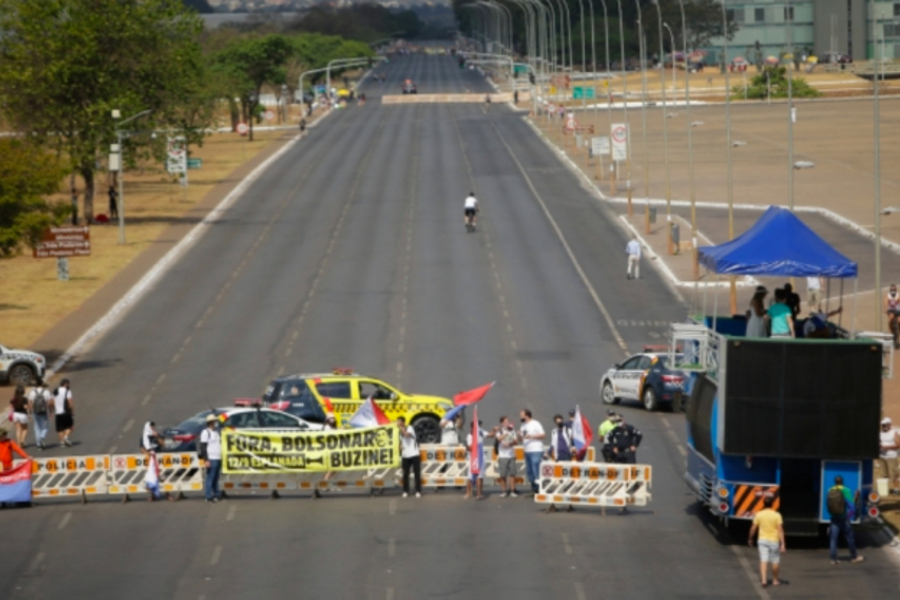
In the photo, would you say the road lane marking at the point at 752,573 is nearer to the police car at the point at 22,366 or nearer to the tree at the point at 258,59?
the police car at the point at 22,366

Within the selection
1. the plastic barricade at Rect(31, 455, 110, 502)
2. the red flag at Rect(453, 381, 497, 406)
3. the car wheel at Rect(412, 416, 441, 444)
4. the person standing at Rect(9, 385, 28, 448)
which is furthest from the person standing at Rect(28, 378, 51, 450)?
the red flag at Rect(453, 381, 497, 406)

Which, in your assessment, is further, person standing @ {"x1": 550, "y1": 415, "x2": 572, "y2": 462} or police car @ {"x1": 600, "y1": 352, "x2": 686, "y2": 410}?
police car @ {"x1": 600, "y1": 352, "x2": 686, "y2": 410}

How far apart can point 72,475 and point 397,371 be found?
1355 cm

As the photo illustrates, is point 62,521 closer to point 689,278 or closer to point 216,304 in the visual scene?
point 216,304

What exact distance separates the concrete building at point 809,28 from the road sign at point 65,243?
4803 inches

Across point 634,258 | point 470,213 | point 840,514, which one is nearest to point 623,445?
point 840,514

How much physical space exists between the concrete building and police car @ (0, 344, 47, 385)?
5306 inches

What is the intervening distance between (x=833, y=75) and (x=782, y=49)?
20572 mm

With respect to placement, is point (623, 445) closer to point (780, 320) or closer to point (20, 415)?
point (780, 320)

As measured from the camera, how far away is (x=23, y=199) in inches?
1693

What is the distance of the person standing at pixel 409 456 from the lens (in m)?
26.4

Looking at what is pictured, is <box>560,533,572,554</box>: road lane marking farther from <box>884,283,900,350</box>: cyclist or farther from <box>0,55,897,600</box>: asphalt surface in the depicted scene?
<box>884,283,900,350</box>: cyclist

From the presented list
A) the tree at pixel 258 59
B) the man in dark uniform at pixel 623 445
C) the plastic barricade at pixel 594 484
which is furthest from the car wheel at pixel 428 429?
the tree at pixel 258 59

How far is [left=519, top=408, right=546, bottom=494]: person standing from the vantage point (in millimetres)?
26141
